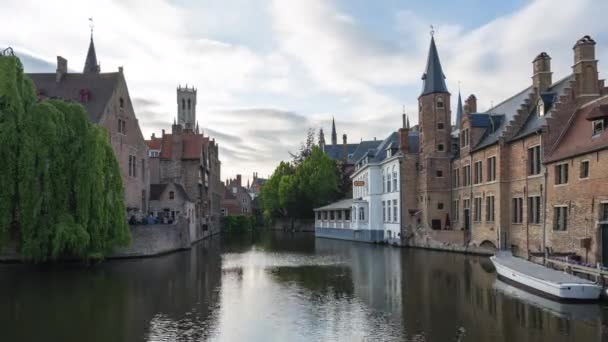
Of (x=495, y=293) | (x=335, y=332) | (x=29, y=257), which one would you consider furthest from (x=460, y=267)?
(x=29, y=257)

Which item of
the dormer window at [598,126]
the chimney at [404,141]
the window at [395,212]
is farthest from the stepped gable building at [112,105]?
the dormer window at [598,126]

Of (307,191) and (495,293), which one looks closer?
(495,293)

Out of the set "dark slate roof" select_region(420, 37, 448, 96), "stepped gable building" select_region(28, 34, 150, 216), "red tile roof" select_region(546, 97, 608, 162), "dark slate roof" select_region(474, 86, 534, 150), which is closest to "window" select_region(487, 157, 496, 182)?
"dark slate roof" select_region(474, 86, 534, 150)

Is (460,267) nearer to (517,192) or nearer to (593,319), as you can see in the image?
(517,192)

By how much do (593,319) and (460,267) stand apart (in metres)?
13.8

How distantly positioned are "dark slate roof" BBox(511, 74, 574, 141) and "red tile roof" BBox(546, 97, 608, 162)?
58.2 inches

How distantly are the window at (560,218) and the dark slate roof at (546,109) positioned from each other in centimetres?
513

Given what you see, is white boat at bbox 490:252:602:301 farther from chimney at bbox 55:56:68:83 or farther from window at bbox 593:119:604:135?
chimney at bbox 55:56:68:83

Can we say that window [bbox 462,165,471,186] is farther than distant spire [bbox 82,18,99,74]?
No

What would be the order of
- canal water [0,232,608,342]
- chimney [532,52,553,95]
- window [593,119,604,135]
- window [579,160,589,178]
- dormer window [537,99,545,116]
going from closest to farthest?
canal water [0,232,608,342], window [579,160,589,178], window [593,119,604,135], dormer window [537,99,545,116], chimney [532,52,553,95]

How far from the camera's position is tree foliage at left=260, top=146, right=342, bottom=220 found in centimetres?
7606

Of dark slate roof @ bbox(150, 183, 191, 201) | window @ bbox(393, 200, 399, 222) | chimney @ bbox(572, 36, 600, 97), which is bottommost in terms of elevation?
window @ bbox(393, 200, 399, 222)

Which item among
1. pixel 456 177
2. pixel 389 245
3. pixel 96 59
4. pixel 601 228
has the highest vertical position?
pixel 96 59

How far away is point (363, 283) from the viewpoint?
966 inches
